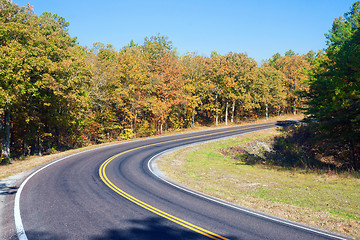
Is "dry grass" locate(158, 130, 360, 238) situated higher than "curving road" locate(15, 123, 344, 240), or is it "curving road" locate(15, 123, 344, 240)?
"curving road" locate(15, 123, 344, 240)

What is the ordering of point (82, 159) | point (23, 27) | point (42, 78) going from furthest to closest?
point (42, 78) < point (23, 27) < point (82, 159)

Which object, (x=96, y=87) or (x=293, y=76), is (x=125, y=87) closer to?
(x=96, y=87)

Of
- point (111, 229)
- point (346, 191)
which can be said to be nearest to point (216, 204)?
point (111, 229)

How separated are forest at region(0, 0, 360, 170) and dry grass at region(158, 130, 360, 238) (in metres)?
6.34

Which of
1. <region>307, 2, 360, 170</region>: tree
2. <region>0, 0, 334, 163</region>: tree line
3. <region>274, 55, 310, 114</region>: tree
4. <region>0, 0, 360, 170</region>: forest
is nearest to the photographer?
<region>307, 2, 360, 170</region>: tree

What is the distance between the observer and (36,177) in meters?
13.5

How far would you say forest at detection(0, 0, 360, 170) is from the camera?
65.0ft

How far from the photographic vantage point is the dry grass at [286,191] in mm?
8955

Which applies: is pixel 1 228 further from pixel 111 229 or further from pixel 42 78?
pixel 42 78

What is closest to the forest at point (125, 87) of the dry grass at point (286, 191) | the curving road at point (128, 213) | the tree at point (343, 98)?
the tree at point (343, 98)

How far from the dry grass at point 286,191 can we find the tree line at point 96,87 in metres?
13.5

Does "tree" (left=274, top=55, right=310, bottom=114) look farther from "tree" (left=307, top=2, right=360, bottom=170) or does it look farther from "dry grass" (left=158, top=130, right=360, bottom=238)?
"dry grass" (left=158, top=130, right=360, bottom=238)

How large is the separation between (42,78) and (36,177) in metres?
14.7

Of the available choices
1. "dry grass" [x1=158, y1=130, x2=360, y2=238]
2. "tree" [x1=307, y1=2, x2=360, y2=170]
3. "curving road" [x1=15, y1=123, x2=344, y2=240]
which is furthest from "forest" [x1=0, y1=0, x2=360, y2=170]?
"curving road" [x1=15, y1=123, x2=344, y2=240]
